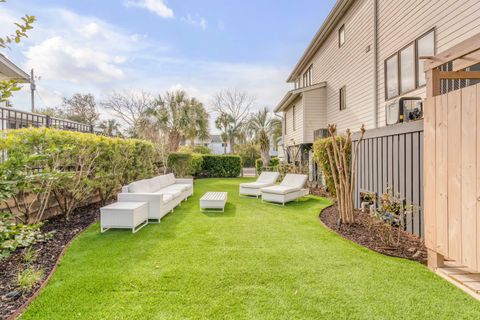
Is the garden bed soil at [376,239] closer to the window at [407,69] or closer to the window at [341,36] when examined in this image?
the window at [407,69]

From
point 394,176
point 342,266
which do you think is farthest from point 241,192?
point 342,266

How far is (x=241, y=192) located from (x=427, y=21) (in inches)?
315

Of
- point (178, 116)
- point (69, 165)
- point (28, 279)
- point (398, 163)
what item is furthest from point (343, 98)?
point (178, 116)

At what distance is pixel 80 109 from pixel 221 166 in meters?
23.3

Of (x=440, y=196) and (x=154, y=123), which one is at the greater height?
(x=154, y=123)

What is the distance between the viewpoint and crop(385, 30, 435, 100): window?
6.86m

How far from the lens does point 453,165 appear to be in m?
3.33

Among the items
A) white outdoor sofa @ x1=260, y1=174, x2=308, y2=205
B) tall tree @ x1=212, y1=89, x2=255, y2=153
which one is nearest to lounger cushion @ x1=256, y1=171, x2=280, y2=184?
white outdoor sofa @ x1=260, y1=174, x2=308, y2=205

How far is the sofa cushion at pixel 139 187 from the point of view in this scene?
691 centimetres

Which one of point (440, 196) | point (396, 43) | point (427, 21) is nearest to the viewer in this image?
point (440, 196)

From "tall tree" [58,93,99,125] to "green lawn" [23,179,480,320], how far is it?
31214mm

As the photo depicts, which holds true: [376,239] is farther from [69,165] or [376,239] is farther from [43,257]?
[69,165]

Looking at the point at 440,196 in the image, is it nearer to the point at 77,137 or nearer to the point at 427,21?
the point at 427,21

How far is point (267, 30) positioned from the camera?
14.5 meters
